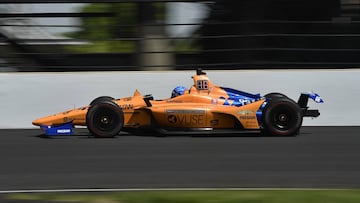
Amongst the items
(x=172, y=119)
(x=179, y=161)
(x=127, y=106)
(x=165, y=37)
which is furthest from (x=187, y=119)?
(x=165, y=37)

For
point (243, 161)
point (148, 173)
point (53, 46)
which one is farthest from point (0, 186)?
point (53, 46)

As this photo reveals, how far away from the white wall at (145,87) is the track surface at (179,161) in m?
1.08

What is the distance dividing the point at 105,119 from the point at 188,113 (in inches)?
47.2

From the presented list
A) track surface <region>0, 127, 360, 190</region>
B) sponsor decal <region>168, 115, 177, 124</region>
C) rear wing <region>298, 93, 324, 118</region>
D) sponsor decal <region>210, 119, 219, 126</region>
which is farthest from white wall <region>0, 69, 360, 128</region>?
sponsor decal <region>210, 119, 219, 126</region>

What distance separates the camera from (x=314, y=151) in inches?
386

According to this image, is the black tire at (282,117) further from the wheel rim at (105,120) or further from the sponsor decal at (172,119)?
the wheel rim at (105,120)

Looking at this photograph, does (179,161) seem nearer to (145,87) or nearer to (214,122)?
(214,122)

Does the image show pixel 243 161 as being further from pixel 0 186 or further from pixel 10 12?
pixel 10 12

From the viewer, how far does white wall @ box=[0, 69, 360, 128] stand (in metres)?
12.9

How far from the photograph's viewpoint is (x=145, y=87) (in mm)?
13016

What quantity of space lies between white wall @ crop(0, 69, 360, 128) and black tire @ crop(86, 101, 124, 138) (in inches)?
69.0

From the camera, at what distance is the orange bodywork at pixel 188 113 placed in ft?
36.8

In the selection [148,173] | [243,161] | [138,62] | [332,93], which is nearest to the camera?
[148,173]

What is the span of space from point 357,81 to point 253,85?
1.72 m
